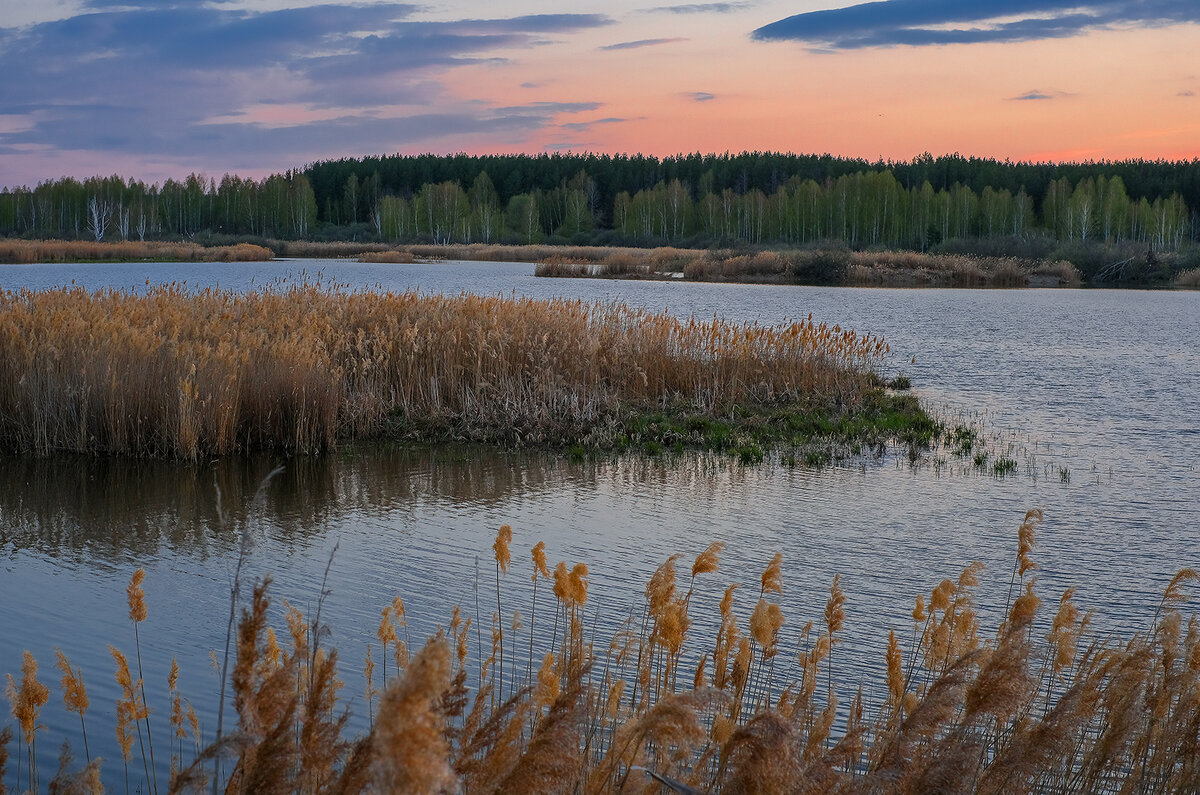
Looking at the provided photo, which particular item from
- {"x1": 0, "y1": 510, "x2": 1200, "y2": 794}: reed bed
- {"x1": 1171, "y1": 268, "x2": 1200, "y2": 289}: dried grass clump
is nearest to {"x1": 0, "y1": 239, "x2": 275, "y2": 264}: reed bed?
{"x1": 1171, "y1": 268, "x2": 1200, "y2": 289}: dried grass clump

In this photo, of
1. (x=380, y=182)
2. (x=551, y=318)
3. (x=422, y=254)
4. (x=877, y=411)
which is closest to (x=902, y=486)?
(x=877, y=411)

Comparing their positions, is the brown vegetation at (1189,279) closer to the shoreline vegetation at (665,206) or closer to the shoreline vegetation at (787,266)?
the shoreline vegetation at (787,266)

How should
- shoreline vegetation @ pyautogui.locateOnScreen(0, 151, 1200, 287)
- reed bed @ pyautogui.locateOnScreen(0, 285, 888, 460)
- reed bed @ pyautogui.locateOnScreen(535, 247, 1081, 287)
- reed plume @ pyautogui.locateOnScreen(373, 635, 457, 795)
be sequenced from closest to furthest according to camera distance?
1. reed plume @ pyautogui.locateOnScreen(373, 635, 457, 795)
2. reed bed @ pyautogui.locateOnScreen(0, 285, 888, 460)
3. reed bed @ pyautogui.locateOnScreen(535, 247, 1081, 287)
4. shoreline vegetation @ pyautogui.locateOnScreen(0, 151, 1200, 287)

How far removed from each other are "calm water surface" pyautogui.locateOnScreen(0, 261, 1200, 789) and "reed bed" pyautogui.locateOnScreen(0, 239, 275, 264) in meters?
56.1

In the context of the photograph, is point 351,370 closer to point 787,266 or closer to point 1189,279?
point 787,266

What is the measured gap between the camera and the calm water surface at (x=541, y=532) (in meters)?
7.05

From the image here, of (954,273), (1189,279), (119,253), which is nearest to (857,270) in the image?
(954,273)

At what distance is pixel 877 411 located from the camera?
15656mm

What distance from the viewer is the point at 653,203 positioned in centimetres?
10081

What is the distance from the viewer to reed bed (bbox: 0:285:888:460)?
12.1 metres

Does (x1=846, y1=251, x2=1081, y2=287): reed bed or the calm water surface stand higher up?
(x1=846, y1=251, x2=1081, y2=287): reed bed

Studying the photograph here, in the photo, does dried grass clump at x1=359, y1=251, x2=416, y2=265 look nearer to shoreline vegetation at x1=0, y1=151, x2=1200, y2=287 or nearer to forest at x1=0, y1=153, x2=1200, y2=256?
shoreline vegetation at x1=0, y1=151, x2=1200, y2=287

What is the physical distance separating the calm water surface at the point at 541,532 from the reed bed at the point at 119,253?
56072 mm

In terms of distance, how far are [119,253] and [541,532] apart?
6481 cm
